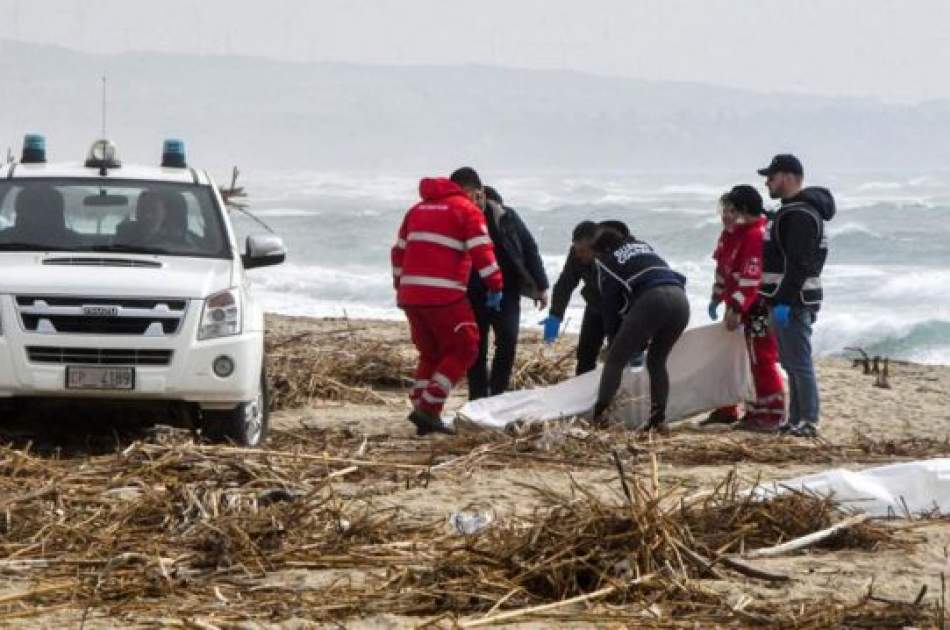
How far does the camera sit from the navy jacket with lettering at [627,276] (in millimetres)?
11742

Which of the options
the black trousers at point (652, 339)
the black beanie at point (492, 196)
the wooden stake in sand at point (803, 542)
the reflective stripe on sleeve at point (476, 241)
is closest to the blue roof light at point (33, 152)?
the reflective stripe on sleeve at point (476, 241)

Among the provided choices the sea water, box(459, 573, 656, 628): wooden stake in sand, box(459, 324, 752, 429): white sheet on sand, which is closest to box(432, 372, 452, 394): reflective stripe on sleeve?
box(459, 324, 752, 429): white sheet on sand

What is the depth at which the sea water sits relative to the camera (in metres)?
27.2

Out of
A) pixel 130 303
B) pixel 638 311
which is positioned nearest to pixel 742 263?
pixel 638 311

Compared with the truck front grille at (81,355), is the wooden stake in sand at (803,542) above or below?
below

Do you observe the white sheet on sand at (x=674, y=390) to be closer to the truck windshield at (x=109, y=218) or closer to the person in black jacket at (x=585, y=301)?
the person in black jacket at (x=585, y=301)

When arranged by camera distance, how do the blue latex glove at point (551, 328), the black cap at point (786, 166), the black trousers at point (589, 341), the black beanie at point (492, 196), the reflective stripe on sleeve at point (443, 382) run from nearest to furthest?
1. the reflective stripe on sleeve at point (443, 382)
2. the black cap at point (786, 166)
3. the blue latex glove at point (551, 328)
4. the black beanie at point (492, 196)
5. the black trousers at point (589, 341)

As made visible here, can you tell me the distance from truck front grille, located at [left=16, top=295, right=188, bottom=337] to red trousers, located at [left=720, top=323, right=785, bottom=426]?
4130 mm

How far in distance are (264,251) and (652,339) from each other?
2.54 m

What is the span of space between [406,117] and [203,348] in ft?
477

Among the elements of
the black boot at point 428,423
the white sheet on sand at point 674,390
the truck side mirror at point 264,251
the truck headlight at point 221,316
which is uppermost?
the truck side mirror at point 264,251

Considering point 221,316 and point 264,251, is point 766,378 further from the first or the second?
point 221,316

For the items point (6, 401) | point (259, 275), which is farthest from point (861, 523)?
point (259, 275)

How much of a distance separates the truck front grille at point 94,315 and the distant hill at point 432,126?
343 ft
